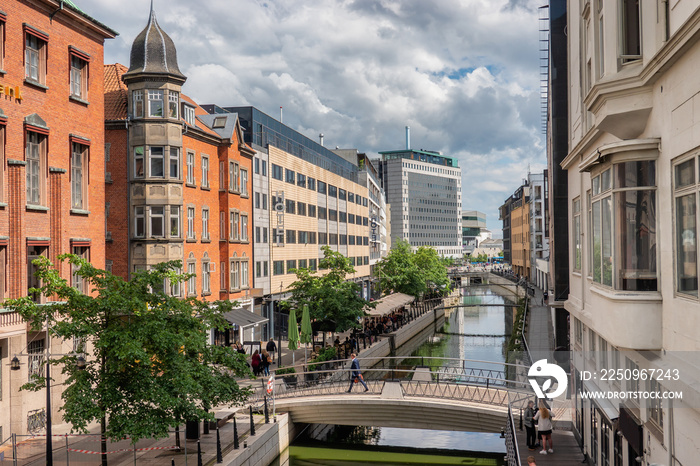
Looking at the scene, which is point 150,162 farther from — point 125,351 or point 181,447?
point 125,351

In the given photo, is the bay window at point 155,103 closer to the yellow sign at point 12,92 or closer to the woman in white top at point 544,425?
the yellow sign at point 12,92

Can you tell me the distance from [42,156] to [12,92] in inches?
97.6

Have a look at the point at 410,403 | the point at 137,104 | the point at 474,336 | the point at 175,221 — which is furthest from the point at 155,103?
the point at 474,336

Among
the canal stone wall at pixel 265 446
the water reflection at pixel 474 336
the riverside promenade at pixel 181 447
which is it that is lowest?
the water reflection at pixel 474 336

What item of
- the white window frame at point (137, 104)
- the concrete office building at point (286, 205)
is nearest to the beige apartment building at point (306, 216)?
the concrete office building at point (286, 205)

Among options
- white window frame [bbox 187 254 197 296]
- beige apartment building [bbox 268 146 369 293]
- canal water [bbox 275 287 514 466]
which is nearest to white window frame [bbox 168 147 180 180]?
white window frame [bbox 187 254 197 296]

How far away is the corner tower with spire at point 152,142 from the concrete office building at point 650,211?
2511 cm

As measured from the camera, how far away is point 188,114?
3662 centimetres

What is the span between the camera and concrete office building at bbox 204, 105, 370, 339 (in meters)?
46.5

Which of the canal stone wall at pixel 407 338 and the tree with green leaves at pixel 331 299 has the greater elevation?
the tree with green leaves at pixel 331 299

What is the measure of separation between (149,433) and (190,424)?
4.21 metres

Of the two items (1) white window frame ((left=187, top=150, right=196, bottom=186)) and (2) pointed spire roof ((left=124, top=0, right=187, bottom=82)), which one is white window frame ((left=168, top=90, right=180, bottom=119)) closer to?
(2) pointed spire roof ((left=124, top=0, right=187, bottom=82))

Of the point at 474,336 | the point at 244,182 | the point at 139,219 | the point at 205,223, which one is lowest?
the point at 474,336

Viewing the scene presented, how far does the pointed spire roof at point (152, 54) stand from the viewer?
3297 centimetres
